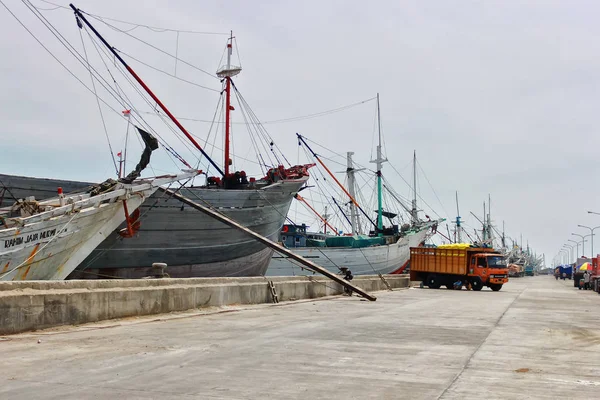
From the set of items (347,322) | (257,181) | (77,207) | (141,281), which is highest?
(257,181)

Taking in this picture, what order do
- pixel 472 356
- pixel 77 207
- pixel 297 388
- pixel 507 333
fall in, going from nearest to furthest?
pixel 297 388
pixel 472 356
pixel 507 333
pixel 77 207

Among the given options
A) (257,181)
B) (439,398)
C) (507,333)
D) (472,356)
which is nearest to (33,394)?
(439,398)

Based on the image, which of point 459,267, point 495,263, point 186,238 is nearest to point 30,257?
point 186,238

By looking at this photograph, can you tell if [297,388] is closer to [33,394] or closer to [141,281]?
[33,394]

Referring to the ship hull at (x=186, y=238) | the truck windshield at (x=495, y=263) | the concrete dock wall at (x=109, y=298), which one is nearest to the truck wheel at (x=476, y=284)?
the truck windshield at (x=495, y=263)

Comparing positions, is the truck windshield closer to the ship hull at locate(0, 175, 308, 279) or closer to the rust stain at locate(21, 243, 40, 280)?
the ship hull at locate(0, 175, 308, 279)

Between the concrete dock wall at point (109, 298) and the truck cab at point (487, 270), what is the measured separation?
16.8 metres

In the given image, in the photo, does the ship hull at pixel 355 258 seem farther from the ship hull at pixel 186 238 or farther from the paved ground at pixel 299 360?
the paved ground at pixel 299 360

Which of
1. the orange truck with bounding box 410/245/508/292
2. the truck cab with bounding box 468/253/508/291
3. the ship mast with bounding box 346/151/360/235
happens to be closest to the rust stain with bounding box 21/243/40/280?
the orange truck with bounding box 410/245/508/292

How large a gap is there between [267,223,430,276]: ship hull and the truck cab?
992 centimetres

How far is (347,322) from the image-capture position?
1256 centimetres

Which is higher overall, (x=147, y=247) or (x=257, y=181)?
(x=257, y=181)

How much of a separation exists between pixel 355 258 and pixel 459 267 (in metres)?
18.5

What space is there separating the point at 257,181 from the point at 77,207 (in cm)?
1706
